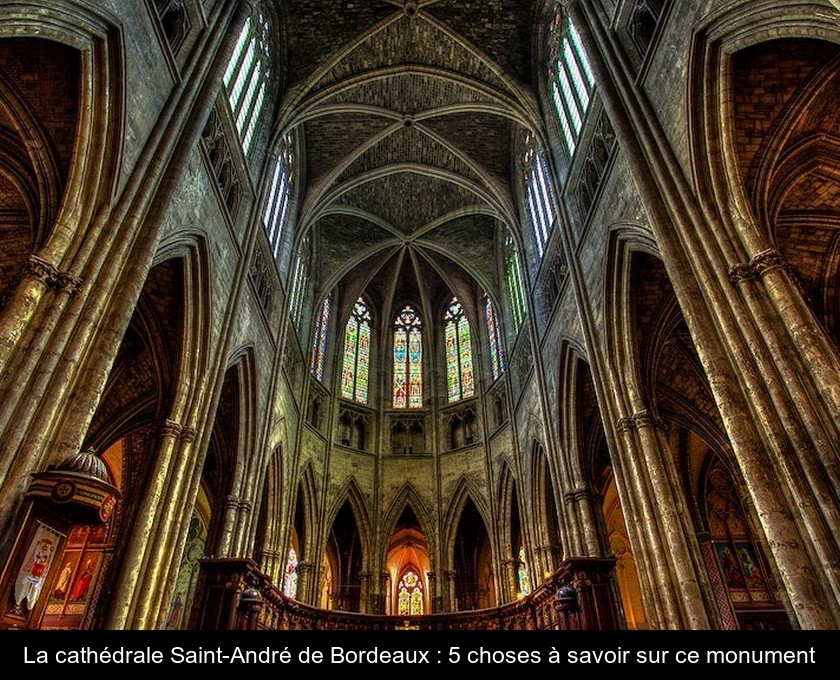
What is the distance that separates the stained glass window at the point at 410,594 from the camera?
2509 centimetres

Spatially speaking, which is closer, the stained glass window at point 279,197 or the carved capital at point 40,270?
the carved capital at point 40,270

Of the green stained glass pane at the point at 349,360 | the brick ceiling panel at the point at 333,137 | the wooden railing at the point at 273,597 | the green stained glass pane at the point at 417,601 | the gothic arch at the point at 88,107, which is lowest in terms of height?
the wooden railing at the point at 273,597

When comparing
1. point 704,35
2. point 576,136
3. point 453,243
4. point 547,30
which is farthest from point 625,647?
point 453,243

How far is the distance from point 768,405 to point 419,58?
53.6ft

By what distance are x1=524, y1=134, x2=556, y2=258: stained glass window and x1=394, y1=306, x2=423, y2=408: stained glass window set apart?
8.73m

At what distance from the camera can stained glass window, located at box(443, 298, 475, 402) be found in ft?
77.9

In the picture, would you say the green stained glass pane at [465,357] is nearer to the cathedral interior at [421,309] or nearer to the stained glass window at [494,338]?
the cathedral interior at [421,309]

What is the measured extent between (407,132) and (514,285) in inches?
278

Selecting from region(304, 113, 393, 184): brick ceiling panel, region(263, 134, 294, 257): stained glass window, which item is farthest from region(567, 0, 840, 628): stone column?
region(304, 113, 393, 184): brick ceiling panel

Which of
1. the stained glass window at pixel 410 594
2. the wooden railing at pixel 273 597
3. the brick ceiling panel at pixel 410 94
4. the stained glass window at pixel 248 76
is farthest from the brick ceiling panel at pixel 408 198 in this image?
the stained glass window at pixel 410 594

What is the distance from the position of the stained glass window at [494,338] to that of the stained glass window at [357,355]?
5.49 m

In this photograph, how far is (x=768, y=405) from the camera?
20.6ft

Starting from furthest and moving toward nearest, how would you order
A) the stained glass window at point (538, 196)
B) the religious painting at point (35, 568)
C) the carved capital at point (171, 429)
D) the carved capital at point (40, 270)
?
the stained glass window at point (538, 196), the carved capital at point (171, 429), the carved capital at point (40, 270), the religious painting at point (35, 568)

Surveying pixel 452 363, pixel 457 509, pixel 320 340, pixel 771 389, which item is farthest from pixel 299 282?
pixel 771 389
